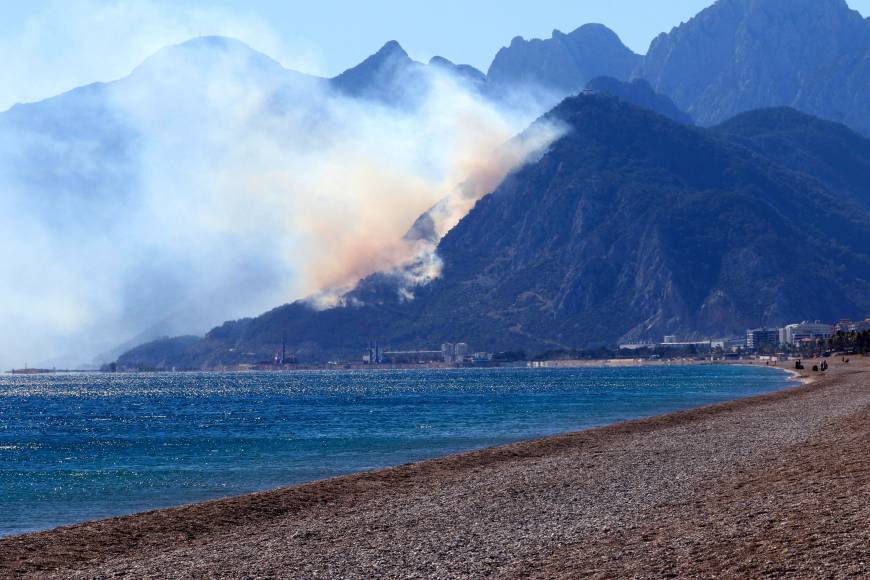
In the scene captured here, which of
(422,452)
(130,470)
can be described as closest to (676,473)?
(422,452)

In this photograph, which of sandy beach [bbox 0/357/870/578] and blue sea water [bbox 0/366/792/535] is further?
blue sea water [bbox 0/366/792/535]

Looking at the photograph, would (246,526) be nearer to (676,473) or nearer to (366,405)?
(676,473)

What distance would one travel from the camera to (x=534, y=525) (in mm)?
29141

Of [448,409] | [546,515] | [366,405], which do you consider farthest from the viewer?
[366,405]

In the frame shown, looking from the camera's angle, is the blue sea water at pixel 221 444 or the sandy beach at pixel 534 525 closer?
the sandy beach at pixel 534 525

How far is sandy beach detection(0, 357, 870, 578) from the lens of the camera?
23469 millimetres

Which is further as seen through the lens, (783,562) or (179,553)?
(179,553)

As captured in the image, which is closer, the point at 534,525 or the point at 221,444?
the point at 534,525

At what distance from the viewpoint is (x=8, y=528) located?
37.4 meters

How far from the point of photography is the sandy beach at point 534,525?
23469mm

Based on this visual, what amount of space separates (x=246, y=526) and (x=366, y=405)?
106m

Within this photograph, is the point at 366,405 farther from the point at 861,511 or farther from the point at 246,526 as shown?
the point at 861,511

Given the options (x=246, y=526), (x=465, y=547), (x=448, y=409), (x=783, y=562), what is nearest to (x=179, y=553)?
(x=246, y=526)

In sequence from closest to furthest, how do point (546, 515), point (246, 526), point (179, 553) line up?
point (179, 553), point (546, 515), point (246, 526)
